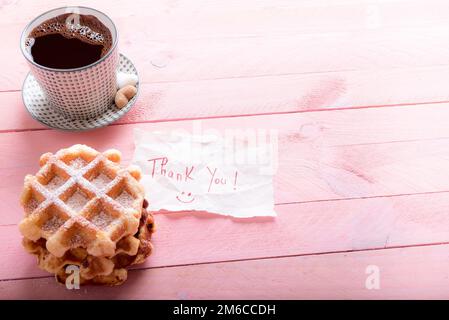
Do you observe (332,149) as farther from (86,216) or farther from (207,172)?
(86,216)

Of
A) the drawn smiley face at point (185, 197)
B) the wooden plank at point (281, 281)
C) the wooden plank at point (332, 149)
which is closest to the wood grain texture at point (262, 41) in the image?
the wooden plank at point (332, 149)

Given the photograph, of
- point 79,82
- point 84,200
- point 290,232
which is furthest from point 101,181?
point 290,232

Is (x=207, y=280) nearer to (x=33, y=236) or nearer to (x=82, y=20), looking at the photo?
(x=33, y=236)

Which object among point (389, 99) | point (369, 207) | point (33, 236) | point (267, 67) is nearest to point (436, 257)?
point (369, 207)

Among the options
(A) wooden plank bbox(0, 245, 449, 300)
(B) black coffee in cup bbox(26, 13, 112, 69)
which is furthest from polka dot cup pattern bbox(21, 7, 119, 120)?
(A) wooden plank bbox(0, 245, 449, 300)

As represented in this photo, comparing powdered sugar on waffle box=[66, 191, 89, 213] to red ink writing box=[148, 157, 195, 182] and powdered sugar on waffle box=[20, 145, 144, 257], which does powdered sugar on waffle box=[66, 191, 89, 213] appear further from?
red ink writing box=[148, 157, 195, 182]

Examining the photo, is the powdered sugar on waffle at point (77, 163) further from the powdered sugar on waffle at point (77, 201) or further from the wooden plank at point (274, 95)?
the wooden plank at point (274, 95)
